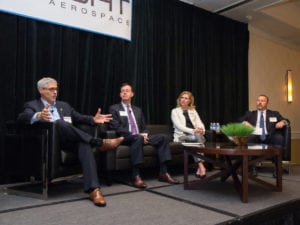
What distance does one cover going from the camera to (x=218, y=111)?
17.0ft

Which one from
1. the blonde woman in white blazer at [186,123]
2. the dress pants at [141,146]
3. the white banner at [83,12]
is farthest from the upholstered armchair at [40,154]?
the blonde woman in white blazer at [186,123]

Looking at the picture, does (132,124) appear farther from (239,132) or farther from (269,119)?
(269,119)

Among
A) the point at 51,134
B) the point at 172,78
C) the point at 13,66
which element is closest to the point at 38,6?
the point at 13,66

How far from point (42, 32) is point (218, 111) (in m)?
3.23

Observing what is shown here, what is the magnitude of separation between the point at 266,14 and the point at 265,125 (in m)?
2.23

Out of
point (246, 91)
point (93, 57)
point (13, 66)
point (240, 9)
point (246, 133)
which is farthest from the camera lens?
point (246, 91)

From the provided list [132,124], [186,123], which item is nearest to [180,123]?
[186,123]

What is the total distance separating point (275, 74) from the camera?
6.42 m

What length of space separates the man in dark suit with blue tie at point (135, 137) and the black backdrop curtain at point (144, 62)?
421 mm

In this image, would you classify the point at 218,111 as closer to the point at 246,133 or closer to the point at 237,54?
the point at 237,54

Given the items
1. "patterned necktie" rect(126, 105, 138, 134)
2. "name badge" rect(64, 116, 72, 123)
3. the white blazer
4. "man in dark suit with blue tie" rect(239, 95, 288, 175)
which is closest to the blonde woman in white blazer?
the white blazer

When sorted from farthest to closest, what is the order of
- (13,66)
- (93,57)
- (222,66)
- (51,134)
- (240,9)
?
(222,66) → (240,9) → (93,57) → (13,66) → (51,134)

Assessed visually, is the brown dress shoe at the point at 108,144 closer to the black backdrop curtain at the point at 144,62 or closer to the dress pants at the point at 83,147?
the dress pants at the point at 83,147

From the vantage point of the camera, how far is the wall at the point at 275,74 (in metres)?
5.95
